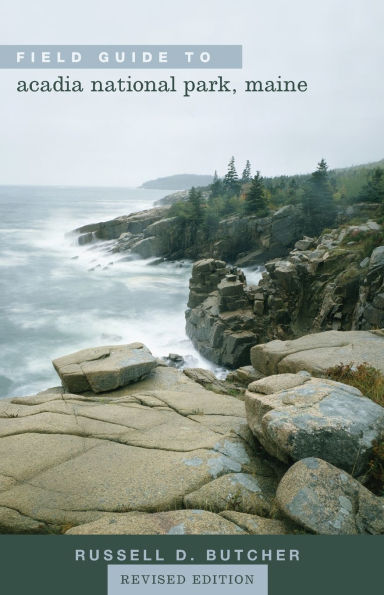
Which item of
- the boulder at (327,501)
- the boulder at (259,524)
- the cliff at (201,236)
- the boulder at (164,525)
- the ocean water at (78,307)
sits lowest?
the ocean water at (78,307)

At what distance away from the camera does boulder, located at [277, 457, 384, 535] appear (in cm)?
417

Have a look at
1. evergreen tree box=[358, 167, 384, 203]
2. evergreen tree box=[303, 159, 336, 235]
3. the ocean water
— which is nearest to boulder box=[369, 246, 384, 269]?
the ocean water

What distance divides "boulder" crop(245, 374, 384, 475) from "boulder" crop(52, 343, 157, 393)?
5.46m

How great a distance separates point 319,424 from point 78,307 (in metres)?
34.9

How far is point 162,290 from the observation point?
43.2m

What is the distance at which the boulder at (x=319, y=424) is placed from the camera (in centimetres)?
502

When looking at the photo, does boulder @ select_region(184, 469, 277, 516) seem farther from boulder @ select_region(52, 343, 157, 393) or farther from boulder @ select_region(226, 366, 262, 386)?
boulder @ select_region(226, 366, 262, 386)

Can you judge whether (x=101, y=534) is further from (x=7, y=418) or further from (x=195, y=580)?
(x=7, y=418)

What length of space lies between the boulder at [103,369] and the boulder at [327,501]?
703cm

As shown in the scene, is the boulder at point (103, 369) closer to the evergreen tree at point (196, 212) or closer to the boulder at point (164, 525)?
the boulder at point (164, 525)

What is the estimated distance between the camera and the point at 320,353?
10.7 meters

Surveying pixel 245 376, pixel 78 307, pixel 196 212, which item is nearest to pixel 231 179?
pixel 196 212

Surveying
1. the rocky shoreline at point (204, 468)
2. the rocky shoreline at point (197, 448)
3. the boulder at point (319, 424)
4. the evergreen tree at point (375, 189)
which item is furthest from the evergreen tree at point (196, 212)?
the boulder at point (319, 424)

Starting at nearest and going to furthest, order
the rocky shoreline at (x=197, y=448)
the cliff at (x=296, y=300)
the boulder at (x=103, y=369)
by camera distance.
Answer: the rocky shoreline at (x=197, y=448), the boulder at (x=103, y=369), the cliff at (x=296, y=300)
